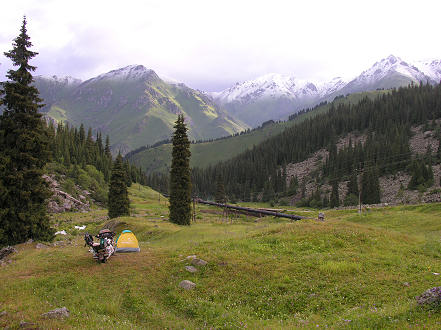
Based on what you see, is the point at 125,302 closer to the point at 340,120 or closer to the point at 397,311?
the point at 397,311

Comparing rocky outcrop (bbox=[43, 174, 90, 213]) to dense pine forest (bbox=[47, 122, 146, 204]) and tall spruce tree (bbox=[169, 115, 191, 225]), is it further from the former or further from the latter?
tall spruce tree (bbox=[169, 115, 191, 225])

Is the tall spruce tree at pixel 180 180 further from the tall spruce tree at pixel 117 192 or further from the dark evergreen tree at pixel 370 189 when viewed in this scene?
the dark evergreen tree at pixel 370 189

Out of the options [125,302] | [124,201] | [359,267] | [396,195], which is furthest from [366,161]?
[125,302]

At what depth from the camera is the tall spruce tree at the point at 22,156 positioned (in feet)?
87.3

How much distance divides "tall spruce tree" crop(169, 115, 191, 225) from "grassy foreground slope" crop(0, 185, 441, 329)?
27.6m

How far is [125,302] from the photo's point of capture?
44.5ft

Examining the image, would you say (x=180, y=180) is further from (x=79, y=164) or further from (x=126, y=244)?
(x=79, y=164)

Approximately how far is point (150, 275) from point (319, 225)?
1532cm

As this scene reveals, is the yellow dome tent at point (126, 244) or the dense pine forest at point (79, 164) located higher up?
the dense pine forest at point (79, 164)

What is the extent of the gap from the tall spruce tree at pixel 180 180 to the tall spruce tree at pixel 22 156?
881 inches

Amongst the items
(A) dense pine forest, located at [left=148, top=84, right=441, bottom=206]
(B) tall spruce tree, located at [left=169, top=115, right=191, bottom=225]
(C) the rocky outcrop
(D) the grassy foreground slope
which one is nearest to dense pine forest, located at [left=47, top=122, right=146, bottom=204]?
(C) the rocky outcrop

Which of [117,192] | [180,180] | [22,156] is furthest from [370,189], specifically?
[22,156]

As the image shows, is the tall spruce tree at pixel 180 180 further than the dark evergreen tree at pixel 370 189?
No

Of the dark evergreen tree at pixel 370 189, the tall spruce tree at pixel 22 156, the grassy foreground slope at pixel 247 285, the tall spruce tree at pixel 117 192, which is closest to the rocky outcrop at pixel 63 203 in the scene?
the tall spruce tree at pixel 117 192
